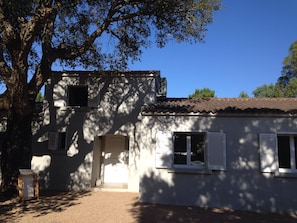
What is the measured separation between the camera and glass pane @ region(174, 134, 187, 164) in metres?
10.5

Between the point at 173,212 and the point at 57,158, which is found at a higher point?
the point at 57,158

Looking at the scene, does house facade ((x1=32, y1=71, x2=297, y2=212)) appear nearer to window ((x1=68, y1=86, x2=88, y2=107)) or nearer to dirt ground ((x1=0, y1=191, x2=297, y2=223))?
dirt ground ((x1=0, y1=191, x2=297, y2=223))

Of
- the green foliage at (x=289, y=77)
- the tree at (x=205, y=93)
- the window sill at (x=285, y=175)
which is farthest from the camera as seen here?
the tree at (x=205, y=93)

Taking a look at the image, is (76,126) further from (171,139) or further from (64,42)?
(171,139)

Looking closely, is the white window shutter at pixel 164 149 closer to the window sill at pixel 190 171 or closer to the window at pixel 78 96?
the window sill at pixel 190 171

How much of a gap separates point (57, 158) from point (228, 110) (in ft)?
26.9

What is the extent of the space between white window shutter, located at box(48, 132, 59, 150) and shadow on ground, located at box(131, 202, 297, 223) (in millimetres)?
5615

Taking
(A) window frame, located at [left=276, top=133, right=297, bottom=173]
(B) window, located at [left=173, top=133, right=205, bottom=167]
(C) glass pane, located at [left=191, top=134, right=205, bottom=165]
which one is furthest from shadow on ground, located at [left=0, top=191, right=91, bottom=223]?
(A) window frame, located at [left=276, top=133, right=297, bottom=173]

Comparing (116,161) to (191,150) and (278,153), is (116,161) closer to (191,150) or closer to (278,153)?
(191,150)

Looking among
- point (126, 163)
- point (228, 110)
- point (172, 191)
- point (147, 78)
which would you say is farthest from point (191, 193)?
point (147, 78)

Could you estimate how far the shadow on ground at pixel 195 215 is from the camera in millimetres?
7980

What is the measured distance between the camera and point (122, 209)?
29.7 feet

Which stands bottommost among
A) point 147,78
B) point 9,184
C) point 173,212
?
point 173,212

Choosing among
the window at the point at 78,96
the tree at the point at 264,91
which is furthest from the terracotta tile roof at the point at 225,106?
the tree at the point at 264,91
